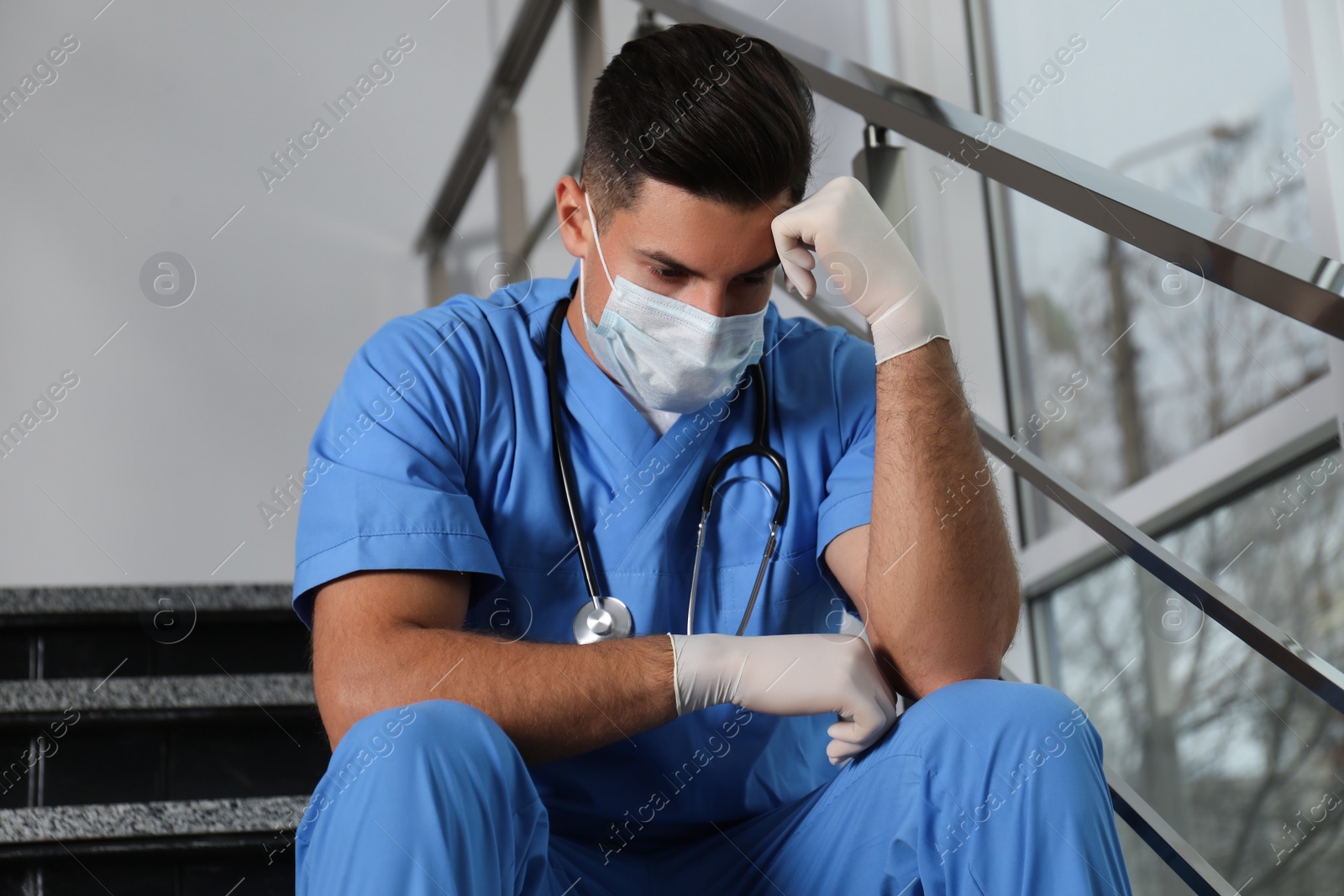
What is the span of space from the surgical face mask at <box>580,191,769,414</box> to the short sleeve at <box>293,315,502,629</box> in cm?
14

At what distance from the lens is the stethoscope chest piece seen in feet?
3.25

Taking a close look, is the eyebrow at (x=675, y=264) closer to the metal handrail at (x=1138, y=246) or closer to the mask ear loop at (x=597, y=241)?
the mask ear loop at (x=597, y=241)

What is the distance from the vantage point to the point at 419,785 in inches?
26.0

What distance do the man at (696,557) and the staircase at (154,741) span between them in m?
0.35

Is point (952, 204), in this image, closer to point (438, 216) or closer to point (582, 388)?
point (582, 388)

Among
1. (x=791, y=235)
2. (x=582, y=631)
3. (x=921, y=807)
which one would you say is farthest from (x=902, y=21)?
(x=921, y=807)

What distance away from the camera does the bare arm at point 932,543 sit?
958mm

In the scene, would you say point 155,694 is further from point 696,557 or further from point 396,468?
point 696,557

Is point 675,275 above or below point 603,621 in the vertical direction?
above

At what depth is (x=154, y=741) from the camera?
1343 millimetres

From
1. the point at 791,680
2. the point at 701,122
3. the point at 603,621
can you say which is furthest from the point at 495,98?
the point at 791,680

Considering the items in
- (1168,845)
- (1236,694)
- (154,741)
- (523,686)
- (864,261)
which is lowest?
(1236,694)

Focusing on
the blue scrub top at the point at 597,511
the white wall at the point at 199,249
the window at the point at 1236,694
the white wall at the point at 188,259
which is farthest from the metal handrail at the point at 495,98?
the window at the point at 1236,694

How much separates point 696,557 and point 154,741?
72cm
